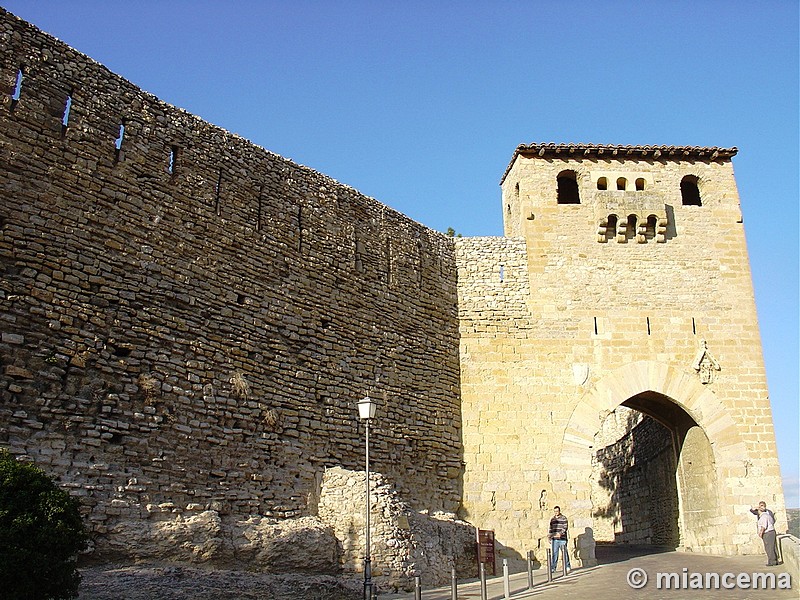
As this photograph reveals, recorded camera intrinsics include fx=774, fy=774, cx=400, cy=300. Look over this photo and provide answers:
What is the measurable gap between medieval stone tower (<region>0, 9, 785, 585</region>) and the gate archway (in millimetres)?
49

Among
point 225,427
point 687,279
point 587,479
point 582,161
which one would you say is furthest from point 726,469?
point 225,427

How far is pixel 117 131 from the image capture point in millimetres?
11125

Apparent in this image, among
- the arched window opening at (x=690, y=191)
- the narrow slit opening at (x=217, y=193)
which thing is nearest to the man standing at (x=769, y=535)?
the arched window opening at (x=690, y=191)

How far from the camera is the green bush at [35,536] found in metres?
6.79

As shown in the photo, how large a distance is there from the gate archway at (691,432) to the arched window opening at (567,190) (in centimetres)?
426

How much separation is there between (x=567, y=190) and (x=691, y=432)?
20.0ft

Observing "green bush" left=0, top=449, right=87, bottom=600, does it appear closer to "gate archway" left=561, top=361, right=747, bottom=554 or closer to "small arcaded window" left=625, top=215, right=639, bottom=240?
"gate archway" left=561, top=361, right=747, bottom=554

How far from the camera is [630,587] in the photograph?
10.6 meters

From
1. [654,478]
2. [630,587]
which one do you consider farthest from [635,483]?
[630,587]

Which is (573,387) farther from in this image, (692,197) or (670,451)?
(692,197)

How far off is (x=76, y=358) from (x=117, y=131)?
11.4ft

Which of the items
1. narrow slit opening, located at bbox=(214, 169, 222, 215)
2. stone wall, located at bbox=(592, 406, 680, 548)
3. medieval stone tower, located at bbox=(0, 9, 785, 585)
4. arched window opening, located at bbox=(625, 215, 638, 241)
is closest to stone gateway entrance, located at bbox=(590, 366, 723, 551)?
stone wall, located at bbox=(592, 406, 680, 548)

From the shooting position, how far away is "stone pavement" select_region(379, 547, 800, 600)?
9.67m

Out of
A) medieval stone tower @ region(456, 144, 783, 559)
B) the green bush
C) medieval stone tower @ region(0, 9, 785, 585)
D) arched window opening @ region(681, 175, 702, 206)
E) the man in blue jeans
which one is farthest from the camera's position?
arched window opening @ region(681, 175, 702, 206)
